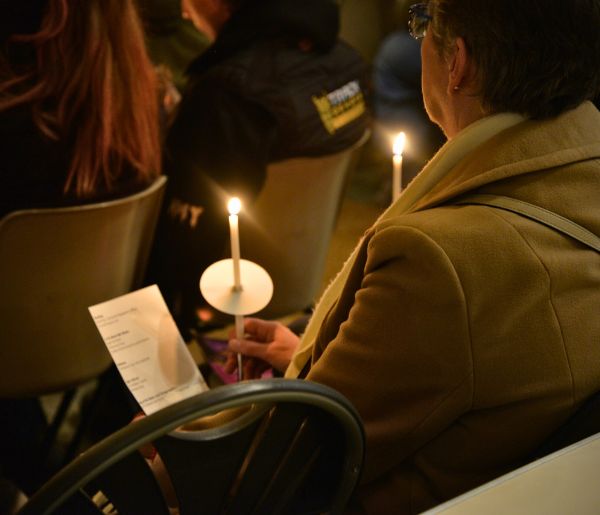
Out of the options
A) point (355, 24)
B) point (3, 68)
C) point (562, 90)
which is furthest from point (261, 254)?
point (355, 24)

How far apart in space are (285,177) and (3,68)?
0.67m

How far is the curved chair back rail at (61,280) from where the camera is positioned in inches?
56.6

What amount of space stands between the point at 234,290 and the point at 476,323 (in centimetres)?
40

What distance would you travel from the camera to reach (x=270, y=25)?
1729mm

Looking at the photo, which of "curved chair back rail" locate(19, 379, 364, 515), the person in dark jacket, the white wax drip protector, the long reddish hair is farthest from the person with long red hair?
"curved chair back rail" locate(19, 379, 364, 515)

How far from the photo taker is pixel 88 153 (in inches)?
58.7

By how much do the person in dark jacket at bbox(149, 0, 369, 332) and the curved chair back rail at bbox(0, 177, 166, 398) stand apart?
0.49ft

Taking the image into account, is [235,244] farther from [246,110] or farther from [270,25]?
[270,25]

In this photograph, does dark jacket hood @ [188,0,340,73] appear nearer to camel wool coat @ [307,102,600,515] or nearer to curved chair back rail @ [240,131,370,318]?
curved chair back rail @ [240,131,370,318]

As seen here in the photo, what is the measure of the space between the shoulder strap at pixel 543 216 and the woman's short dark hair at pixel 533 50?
14 centimetres

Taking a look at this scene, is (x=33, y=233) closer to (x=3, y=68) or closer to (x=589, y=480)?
(x=3, y=68)

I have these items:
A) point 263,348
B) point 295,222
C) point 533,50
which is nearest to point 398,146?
point 533,50

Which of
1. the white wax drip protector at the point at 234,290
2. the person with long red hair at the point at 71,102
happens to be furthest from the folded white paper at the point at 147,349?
the person with long red hair at the point at 71,102

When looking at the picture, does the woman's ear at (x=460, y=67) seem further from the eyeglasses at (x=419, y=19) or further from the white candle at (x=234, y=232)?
the white candle at (x=234, y=232)
